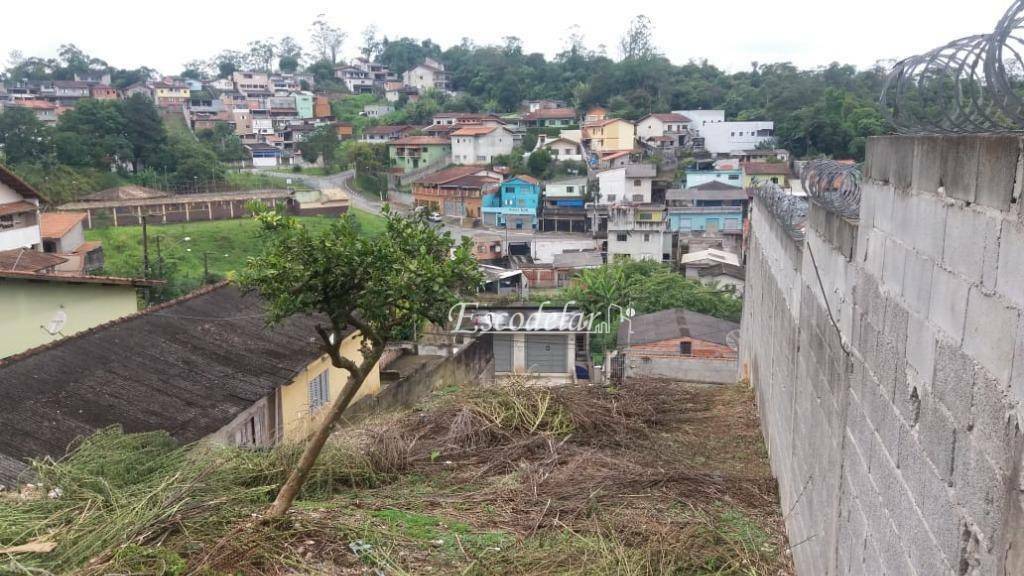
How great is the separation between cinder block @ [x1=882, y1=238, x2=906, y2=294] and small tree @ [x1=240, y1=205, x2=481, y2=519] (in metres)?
2.78

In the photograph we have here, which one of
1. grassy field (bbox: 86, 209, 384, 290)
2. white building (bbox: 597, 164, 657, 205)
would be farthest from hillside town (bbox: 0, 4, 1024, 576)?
white building (bbox: 597, 164, 657, 205)

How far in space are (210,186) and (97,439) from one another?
4468 centimetres

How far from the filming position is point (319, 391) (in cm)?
1258

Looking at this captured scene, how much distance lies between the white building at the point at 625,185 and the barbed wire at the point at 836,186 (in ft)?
138

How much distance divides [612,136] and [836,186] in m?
54.6

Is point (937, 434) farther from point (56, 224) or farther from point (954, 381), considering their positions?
point (56, 224)

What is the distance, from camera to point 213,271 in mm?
33531

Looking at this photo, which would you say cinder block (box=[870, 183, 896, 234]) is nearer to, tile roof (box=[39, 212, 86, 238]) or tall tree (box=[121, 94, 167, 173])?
tile roof (box=[39, 212, 86, 238])

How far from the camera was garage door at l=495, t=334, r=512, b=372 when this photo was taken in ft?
79.4

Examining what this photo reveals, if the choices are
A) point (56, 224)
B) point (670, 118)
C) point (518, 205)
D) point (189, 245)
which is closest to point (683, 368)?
point (56, 224)

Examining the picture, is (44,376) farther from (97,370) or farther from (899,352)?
(899,352)

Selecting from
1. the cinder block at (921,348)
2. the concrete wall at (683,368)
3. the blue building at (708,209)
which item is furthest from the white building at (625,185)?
the cinder block at (921,348)

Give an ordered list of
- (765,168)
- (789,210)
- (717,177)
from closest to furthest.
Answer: (789,210) → (765,168) → (717,177)

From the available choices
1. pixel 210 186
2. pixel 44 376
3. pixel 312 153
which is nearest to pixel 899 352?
pixel 44 376
